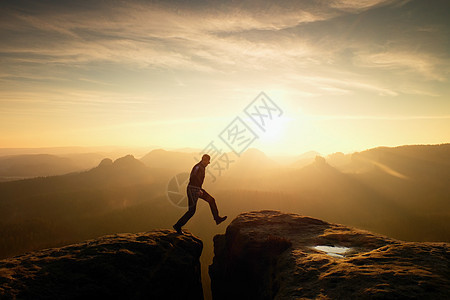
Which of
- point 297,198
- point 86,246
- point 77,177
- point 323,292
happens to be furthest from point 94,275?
point 77,177

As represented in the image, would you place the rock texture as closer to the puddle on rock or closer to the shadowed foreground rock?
the puddle on rock

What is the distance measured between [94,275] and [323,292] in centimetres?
614

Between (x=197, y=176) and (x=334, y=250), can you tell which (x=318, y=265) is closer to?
(x=334, y=250)

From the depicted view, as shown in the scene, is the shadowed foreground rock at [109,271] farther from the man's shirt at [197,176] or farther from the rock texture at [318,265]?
the man's shirt at [197,176]

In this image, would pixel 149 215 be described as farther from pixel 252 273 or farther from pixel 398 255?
pixel 398 255

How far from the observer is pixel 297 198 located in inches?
2520

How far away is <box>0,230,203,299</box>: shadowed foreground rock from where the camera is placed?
5738 millimetres

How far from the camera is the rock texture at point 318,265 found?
485cm

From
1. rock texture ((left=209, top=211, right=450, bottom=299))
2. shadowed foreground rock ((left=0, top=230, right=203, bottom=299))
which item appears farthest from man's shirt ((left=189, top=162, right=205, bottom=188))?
rock texture ((left=209, top=211, right=450, bottom=299))

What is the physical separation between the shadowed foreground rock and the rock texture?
234cm

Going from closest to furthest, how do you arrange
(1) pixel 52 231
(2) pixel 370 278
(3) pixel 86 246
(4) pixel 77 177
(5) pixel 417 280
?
(5) pixel 417 280, (2) pixel 370 278, (3) pixel 86 246, (1) pixel 52 231, (4) pixel 77 177

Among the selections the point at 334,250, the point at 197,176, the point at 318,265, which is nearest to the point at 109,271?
the point at 197,176

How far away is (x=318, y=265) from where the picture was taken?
663 cm

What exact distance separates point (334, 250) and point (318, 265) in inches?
68.1
